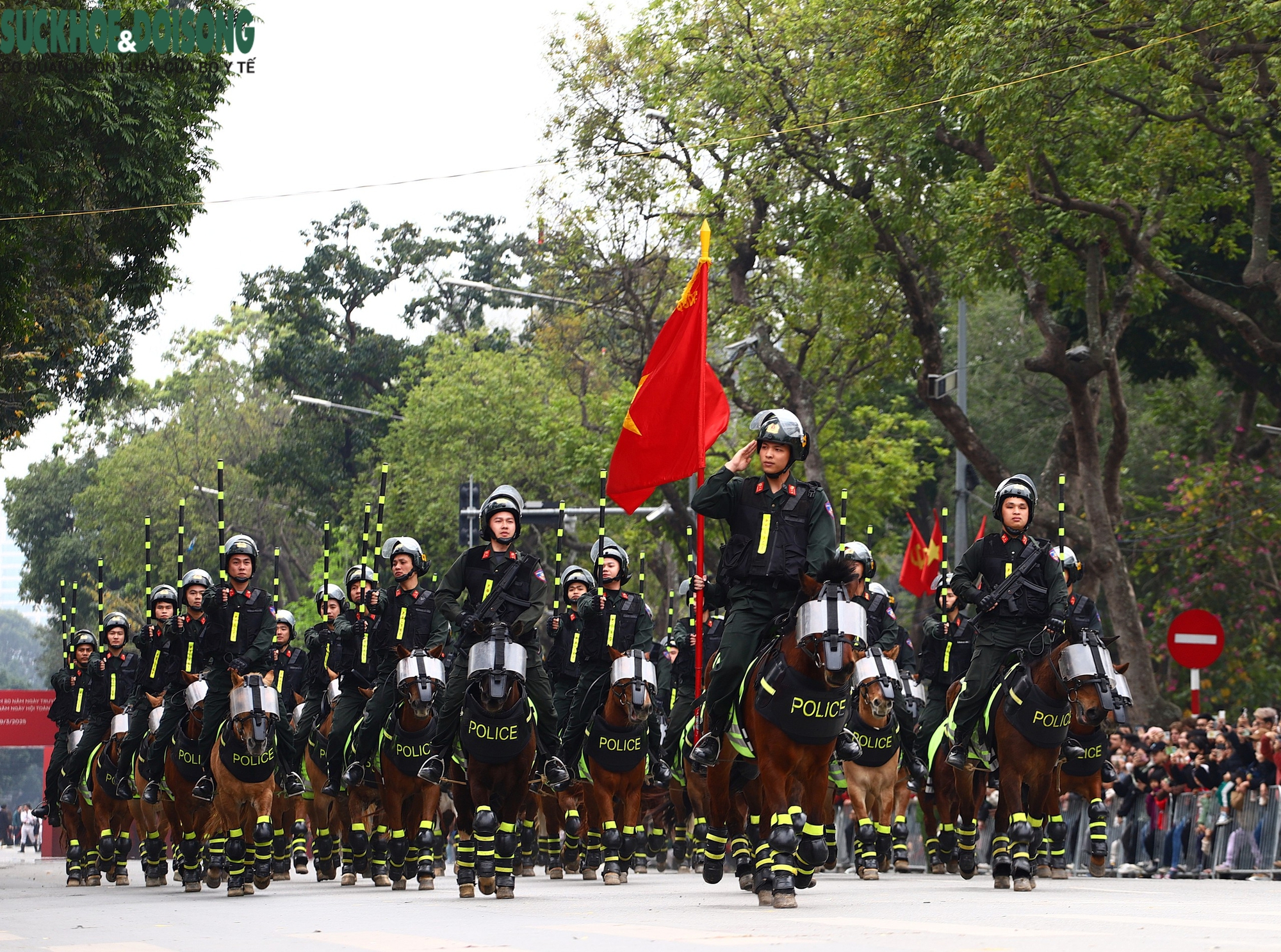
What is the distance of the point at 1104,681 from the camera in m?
14.4

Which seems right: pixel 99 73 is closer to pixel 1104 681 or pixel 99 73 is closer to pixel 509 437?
pixel 1104 681

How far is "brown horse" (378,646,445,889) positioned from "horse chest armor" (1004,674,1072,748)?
449 cm

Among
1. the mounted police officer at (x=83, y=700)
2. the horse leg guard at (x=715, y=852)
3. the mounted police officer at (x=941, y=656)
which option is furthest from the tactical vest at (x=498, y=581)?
the mounted police officer at (x=83, y=700)

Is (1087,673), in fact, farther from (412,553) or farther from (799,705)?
(412,553)

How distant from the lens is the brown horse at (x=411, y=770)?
1558 cm

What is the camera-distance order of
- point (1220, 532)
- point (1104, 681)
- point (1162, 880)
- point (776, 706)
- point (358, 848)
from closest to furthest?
point (776, 706), point (1104, 681), point (1162, 880), point (358, 848), point (1220, 532)

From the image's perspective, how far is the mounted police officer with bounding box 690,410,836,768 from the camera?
12289 millimetres

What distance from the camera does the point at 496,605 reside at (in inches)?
567

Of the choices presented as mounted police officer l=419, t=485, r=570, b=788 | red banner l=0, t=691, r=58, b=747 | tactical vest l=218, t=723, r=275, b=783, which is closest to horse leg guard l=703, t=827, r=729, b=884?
mounted police officer l=419, t=485, r=570, b=788

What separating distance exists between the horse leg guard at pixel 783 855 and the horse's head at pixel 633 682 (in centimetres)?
502

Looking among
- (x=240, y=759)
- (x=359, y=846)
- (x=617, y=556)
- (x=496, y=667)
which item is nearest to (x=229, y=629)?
(x=240, y=759)

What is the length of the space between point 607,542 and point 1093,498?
1289cm

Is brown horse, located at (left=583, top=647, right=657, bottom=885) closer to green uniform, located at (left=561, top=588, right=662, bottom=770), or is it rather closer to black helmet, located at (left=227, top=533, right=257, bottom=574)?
green uniform, located at (left=561, top=588, right=662, bottom=770)

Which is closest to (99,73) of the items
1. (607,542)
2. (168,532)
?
(607,542)
